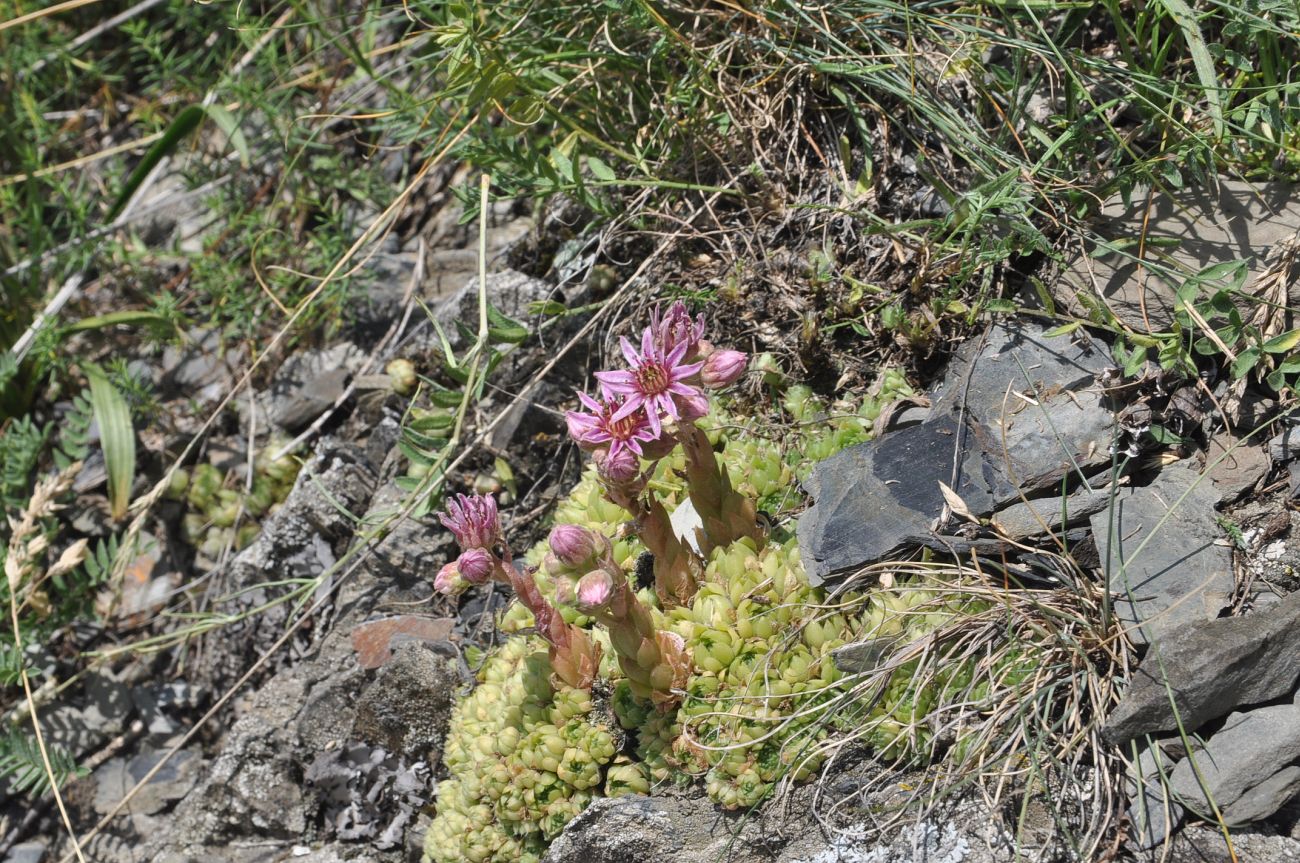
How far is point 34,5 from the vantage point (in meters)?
5.91

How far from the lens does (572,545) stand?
9.27ft

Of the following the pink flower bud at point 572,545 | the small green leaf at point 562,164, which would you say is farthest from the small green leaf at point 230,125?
the pink flower bud at point 572,545

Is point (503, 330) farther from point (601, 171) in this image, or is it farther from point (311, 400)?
point (311, 400)

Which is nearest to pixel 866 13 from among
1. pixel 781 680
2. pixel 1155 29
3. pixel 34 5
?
pixel 1155 29

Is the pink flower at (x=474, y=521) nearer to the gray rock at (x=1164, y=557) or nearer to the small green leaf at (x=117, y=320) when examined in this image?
the gray rock at (x=1164, y=557)

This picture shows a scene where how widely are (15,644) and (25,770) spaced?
507 mm

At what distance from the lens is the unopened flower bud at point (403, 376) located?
4.42 meters

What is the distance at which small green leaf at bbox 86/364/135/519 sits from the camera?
4848 millimetres

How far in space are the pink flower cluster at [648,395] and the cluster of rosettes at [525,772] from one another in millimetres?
816

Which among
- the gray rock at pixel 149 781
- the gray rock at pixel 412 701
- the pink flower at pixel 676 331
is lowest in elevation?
the gray rock at pixel 149 781

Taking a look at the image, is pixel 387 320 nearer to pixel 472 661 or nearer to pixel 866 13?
pixel 472 661

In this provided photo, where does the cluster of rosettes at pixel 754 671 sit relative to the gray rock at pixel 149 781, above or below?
above

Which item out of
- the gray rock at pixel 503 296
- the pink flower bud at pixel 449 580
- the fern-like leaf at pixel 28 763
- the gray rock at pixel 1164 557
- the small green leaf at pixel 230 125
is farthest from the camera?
the small green leaf at pixel 230 125

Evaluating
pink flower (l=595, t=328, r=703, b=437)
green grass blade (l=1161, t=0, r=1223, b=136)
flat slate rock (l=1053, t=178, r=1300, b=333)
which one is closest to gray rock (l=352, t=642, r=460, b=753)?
pink flower (l=595, t=328, r=703, b=437)
